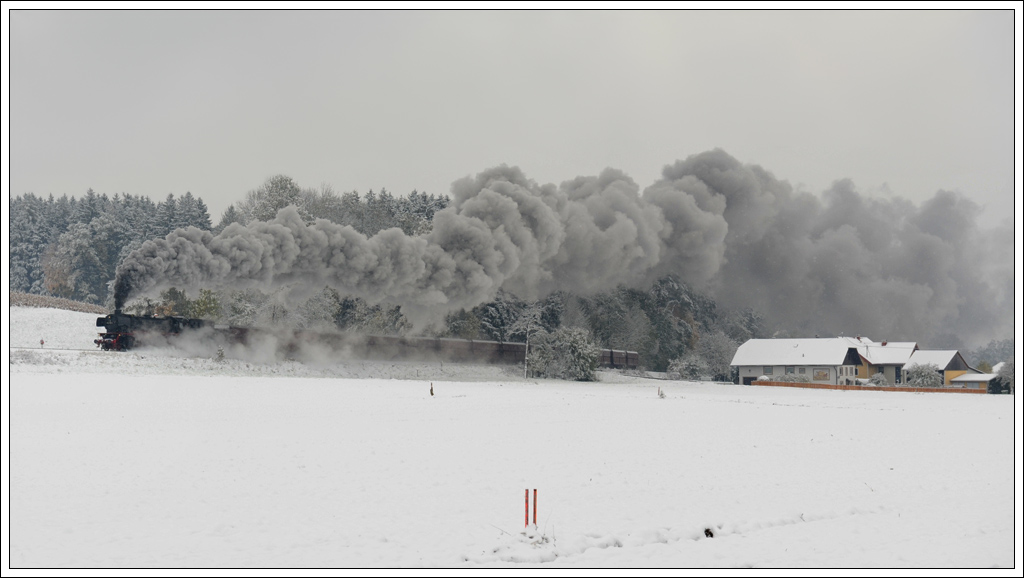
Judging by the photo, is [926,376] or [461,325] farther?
[926,376]

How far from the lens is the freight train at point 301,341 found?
36125 millimetres

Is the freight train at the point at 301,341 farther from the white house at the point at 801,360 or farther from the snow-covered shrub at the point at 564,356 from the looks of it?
the white house at the point at 801,360

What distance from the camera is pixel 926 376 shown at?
5453 cm

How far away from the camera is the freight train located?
36125 mm

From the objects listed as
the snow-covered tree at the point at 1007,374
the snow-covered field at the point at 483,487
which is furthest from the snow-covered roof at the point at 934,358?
the snow-covered field at the point at 483,487

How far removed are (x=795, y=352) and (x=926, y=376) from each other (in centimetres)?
991

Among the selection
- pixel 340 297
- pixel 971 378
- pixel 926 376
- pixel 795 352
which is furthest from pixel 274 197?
pixel 971 378

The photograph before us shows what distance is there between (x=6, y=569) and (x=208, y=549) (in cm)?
197

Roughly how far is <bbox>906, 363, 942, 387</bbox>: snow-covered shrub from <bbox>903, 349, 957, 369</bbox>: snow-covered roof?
354 centimetres

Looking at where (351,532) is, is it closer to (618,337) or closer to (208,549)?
(208,549)

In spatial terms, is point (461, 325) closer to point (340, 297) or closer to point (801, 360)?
point (340, 297)

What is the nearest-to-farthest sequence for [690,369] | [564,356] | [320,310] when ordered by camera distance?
1. [564,356]
2. [320,310]
3. [690,369]

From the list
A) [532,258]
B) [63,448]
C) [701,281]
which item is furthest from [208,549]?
[701,281]

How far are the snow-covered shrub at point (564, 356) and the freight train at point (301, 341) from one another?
7.00ft
